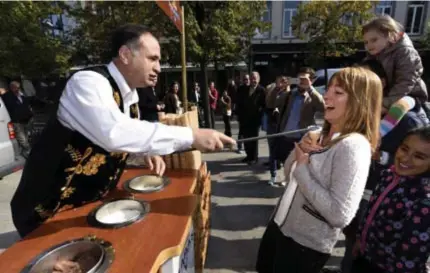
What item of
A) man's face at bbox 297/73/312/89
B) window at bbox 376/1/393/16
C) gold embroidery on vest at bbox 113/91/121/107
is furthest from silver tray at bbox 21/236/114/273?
window at bbox 376/1/393/16

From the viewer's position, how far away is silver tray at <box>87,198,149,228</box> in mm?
1340

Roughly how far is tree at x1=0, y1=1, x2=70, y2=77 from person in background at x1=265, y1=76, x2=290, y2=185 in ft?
30.2

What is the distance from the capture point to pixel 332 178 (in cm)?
131

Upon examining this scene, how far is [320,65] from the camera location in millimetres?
→ 16250

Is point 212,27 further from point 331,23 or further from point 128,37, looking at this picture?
point 331,23

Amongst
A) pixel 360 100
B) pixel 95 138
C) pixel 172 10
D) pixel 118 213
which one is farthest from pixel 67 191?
pixel 172 10

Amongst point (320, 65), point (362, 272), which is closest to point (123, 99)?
point (362, 272)

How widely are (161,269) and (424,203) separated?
1232 millimetres

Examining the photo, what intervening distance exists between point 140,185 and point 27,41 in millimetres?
11496

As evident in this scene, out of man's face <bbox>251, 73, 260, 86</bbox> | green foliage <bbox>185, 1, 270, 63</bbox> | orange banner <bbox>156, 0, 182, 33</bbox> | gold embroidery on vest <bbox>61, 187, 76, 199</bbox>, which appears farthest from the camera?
green foliage <bbox>185, 1, 270, 63</bbox>

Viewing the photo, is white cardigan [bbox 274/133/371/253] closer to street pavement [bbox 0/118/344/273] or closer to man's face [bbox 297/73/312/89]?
street pavement [bbox 0/118/344/273]

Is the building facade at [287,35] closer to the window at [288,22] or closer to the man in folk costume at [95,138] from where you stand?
the window at [288,22]

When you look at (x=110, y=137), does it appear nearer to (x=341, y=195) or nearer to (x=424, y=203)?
(x=341, y=195)

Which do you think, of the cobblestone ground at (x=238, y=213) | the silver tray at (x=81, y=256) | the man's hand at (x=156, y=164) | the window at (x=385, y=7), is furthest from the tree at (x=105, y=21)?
the window at (x=385, y=7)
